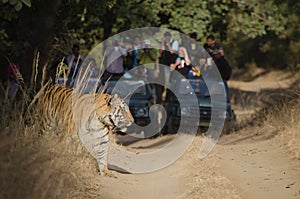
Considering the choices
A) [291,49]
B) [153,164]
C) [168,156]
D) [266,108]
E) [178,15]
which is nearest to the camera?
[153,164]

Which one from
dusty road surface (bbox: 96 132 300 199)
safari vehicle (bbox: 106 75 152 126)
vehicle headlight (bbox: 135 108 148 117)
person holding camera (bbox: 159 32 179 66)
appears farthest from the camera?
person holding camera (bbox: 159 32 179 66)

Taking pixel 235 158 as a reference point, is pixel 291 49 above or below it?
below

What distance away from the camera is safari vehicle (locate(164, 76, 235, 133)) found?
14172 millimetres

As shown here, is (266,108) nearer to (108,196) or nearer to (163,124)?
(163,124)

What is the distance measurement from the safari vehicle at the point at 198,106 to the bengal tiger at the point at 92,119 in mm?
5843

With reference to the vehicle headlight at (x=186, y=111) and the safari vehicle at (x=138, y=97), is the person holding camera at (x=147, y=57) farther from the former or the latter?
the vehicle headlight at (x=186, y=111)

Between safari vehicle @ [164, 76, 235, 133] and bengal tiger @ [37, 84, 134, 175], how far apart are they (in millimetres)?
5843

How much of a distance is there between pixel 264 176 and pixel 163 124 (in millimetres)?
6581

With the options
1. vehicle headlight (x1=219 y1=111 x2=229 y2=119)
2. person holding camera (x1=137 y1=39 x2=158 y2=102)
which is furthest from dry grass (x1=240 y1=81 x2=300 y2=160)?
person holding camera (x1=137 y1=39 x2=158 y2=102)

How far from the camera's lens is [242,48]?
46281 mm

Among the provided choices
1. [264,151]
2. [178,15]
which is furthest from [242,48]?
[264,151]

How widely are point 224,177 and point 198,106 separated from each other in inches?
232

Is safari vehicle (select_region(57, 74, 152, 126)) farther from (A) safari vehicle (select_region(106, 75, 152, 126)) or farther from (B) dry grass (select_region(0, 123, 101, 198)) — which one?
(B) dry grass (select_region(0, 123, 101, 198))

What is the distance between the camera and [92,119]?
27.0ft
